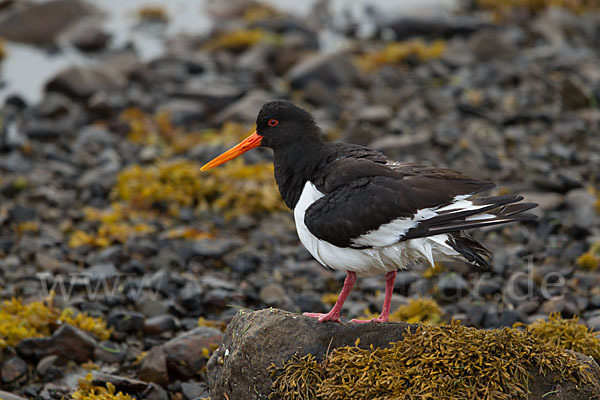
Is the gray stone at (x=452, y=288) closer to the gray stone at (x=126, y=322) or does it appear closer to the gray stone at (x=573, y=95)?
the gray stone at (x=126, y=322)

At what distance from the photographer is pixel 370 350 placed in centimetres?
529

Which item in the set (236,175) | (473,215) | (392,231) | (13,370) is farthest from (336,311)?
(236,175)

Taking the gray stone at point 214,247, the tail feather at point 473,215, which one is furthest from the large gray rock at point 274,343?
the gray stone at point 214,247

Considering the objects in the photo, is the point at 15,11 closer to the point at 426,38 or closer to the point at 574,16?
the point at 426,38

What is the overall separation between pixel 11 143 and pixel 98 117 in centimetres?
227

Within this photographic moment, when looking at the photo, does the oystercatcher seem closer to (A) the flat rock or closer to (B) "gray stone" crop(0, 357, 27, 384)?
(A) the flat rock

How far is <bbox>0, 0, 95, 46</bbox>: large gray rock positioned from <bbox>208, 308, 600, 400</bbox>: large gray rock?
56.6ft

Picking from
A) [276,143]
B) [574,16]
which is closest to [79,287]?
[276,143]

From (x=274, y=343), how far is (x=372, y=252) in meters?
1.04

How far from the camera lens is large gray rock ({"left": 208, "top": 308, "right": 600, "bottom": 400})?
525 cm

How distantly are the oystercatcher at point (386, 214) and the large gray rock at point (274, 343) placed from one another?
186mm

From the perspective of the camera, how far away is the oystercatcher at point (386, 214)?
5352 mm

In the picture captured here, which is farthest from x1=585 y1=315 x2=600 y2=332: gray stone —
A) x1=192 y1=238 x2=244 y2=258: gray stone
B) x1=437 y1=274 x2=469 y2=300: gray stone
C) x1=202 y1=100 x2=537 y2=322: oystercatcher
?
x1=192 y1=238 x2=244 y2=258: gray stone

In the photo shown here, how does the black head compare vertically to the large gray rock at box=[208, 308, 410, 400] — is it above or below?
above
